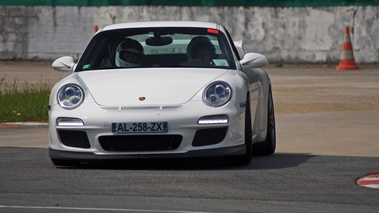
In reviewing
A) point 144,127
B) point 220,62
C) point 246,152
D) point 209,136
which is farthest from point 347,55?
point 144,127

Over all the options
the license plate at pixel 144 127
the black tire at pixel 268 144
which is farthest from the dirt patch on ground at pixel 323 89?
the license plate at pixel 144 127

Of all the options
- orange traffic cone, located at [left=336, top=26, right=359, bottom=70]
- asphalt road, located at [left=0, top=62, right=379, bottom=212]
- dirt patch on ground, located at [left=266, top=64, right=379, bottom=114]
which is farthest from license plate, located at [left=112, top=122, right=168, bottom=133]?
orange traffic cone, located at [left=336, top=26, right=359, bottom=70]

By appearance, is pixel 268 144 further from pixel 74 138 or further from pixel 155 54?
pixel 74 138

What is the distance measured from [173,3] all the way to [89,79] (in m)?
17.0

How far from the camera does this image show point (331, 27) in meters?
26.6

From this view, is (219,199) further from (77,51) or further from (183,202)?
(77,51)

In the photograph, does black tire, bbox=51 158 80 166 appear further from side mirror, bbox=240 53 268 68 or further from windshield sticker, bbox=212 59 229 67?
side mirror, bbox=240 53 268 68

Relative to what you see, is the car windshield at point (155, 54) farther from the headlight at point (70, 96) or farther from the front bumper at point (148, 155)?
the front bumper at point (148, 155)

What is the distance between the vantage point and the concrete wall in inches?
1046

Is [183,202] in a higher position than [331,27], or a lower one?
higher

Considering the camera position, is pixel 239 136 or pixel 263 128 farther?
pixel 263 128

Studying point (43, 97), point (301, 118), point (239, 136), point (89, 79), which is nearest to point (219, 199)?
point (239, 136)

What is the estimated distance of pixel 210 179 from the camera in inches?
375

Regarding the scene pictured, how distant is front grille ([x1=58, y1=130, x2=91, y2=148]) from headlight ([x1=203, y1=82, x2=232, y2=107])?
98 centimetres
